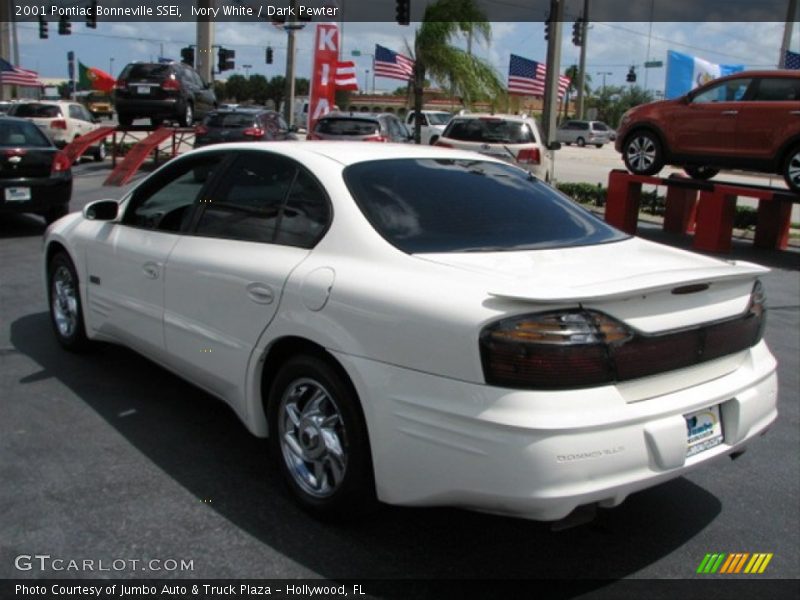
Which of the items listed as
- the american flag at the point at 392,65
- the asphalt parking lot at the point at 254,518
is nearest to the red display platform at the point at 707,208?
the asphalt parking lot at the point at 254,518

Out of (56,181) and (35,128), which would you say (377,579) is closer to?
(56,181)

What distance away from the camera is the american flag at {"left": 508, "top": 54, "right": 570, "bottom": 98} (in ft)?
83.1

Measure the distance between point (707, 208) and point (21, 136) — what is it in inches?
387

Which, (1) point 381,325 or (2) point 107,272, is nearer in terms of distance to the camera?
(1) point 381,325

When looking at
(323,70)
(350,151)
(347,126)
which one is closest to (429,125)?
(323,70)

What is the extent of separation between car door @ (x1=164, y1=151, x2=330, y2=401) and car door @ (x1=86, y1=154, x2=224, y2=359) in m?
0.16

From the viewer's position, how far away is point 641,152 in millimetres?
13227

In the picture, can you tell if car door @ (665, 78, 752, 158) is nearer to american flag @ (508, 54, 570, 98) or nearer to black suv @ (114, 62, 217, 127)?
american flag @ (508, 54, 570, 98)

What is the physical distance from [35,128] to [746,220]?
12.4m

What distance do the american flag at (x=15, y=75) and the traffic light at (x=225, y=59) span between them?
37.4ft

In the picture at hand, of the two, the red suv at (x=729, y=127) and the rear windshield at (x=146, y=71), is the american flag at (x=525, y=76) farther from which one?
the red suv at (x=729, y=127)

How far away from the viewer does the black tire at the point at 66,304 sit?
5.28 m

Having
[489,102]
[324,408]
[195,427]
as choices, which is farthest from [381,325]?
[489,102]

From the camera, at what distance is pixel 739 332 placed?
3.23 m
